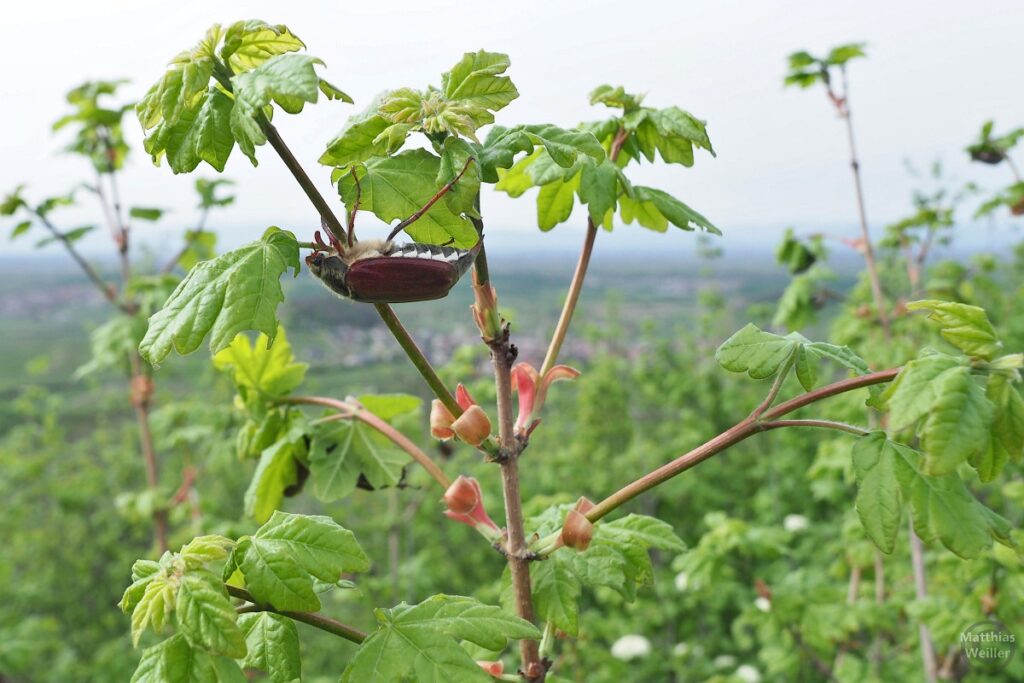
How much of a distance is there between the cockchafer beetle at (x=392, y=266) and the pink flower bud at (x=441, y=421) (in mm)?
182

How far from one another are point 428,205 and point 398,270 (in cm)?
8

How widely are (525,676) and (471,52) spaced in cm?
79

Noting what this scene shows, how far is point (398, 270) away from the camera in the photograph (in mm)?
870

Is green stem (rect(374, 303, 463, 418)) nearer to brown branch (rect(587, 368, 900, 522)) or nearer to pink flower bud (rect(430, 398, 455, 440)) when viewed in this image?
pink flower bud (rect(430, 398, 455, 440))

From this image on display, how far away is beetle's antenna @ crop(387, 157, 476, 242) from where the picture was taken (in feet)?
2.68

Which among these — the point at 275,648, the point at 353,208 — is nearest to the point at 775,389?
the point at 353,208

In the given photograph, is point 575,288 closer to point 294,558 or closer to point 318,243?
point 318,243

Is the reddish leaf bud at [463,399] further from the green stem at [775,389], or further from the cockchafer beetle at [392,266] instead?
the green stem at [775,389]

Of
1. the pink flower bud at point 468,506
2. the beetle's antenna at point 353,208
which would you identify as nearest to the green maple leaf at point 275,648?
the pink flower bud at point 468,506

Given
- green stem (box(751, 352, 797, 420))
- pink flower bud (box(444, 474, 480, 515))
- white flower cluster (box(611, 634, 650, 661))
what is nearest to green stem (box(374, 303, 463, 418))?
pink flower bud (box(444, 474, 480, 515))

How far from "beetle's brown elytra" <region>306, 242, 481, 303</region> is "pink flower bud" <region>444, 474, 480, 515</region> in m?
0.27

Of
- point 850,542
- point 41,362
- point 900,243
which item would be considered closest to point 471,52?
point 850,542

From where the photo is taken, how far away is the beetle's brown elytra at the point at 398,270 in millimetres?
872

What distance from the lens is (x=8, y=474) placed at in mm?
4828
